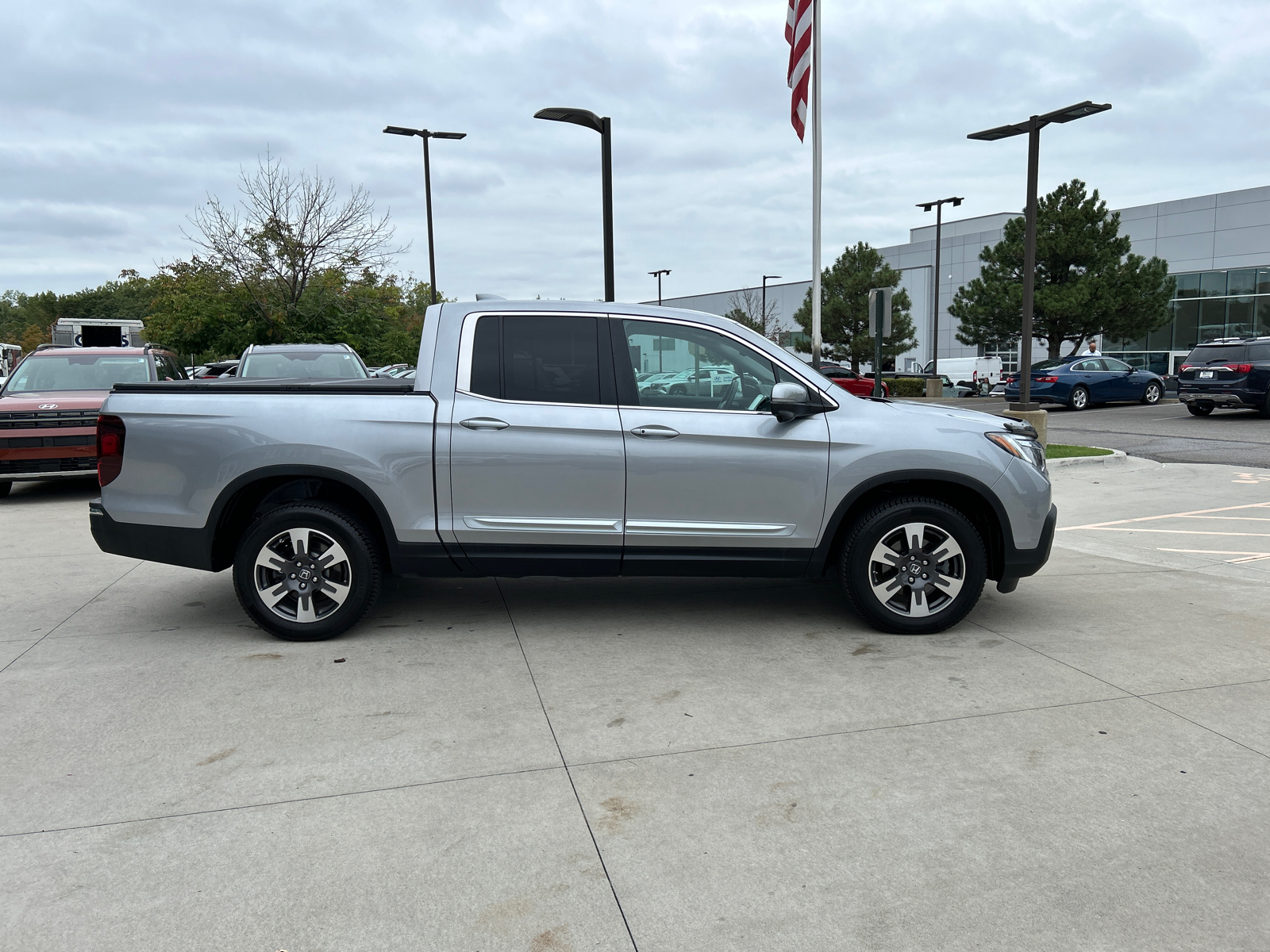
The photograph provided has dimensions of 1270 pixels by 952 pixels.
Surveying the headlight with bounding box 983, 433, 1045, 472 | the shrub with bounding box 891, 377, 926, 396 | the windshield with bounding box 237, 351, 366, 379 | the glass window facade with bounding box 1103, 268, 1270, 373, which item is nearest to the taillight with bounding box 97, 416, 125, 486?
the headlight with bounding box 983, 433, 1045, 472

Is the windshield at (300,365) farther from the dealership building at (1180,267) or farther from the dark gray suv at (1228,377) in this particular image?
the dealership building at (1180,267)

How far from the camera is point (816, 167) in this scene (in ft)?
55.5

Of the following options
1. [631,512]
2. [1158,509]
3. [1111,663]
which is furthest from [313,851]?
[1158,509]

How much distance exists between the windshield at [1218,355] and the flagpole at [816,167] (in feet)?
36.8

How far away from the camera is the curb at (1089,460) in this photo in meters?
14.3

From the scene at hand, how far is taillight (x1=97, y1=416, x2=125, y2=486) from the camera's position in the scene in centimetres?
538

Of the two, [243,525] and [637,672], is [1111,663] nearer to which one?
[637,672]

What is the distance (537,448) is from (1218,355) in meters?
22.6

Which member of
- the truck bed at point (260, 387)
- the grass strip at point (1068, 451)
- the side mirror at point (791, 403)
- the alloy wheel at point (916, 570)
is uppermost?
the truck bed at point (260, 387)

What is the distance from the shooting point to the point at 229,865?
3.06 metres

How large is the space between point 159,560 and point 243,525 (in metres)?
0.48

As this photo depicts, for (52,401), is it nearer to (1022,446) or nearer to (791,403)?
(791,403)

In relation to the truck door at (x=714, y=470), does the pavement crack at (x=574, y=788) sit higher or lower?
lower

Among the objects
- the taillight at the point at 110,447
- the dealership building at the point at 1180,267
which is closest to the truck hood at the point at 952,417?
the taillight at the point at 110,447
